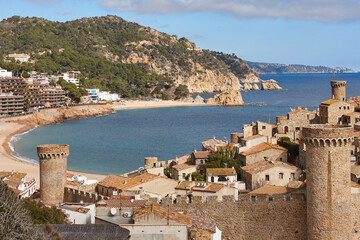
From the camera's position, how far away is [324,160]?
14078 millimetres

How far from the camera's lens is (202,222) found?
46.0ft

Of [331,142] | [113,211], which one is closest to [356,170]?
→ [331,142]

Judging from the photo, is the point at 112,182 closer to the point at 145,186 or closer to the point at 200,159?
the point at 145,186

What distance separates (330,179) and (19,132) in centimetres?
6499

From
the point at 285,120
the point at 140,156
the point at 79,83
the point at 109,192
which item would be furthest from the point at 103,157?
the point at 79,83

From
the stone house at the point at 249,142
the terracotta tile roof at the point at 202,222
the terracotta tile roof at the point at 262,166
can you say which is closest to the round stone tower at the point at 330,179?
the terracotta tile roof at the point at 202,222

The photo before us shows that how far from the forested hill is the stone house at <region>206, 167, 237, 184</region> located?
9771 centimetres

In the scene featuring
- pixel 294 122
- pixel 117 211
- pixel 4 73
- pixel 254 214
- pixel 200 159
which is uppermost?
pixel 4 73

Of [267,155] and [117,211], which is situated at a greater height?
[267,155]

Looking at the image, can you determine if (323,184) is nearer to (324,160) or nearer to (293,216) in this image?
(324,160)

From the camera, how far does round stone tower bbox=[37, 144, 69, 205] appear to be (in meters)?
19.8

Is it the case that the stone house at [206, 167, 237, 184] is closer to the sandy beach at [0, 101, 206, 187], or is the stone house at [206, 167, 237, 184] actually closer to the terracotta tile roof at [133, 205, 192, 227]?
the terracotta tile roof at [133, 205, 192, 227]

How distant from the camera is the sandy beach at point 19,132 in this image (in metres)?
39.5

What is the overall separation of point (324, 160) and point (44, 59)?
135 metres
